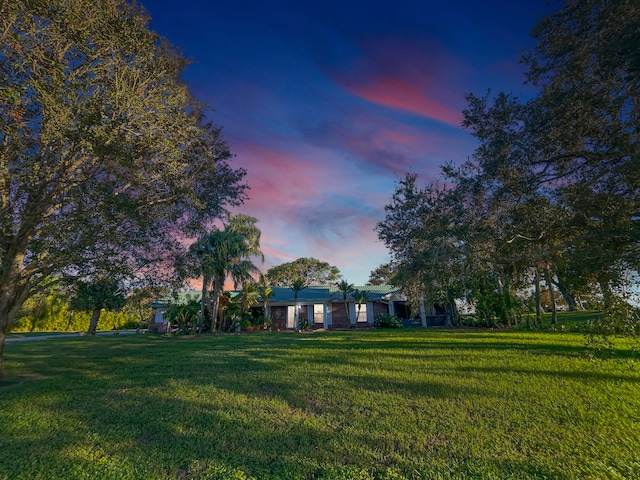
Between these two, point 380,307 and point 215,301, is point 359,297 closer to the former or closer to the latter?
point 380,307

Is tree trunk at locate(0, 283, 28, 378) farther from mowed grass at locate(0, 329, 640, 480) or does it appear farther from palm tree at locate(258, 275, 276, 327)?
palm tree at locate(258, 275, 276, 327)

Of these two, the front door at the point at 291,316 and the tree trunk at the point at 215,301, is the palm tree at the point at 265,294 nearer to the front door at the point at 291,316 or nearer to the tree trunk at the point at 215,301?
the front door at the point at 291,316

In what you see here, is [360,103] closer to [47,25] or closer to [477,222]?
[477,222]

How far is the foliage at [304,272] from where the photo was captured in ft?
161

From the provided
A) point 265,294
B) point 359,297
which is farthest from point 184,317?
point 359,297

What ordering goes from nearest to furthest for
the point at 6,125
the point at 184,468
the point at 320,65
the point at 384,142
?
1. the point at 184,468
2. the point at 6,125
3. the point at 320,65
4. the point at 384,142

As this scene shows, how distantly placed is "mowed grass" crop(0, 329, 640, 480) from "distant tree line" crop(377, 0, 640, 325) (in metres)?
2.11

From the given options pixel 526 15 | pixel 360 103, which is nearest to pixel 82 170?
pixel 360 103

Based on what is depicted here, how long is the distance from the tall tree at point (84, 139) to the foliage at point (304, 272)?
40.4 meters

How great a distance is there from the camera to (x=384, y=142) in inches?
507

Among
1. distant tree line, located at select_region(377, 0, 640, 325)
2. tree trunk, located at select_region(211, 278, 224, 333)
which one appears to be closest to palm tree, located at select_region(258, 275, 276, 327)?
tree trunk, located at select_region(211, 278, 224, 333)

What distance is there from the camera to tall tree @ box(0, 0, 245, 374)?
5781 millimetres

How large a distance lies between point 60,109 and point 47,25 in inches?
75.3

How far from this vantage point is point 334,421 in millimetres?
4664
